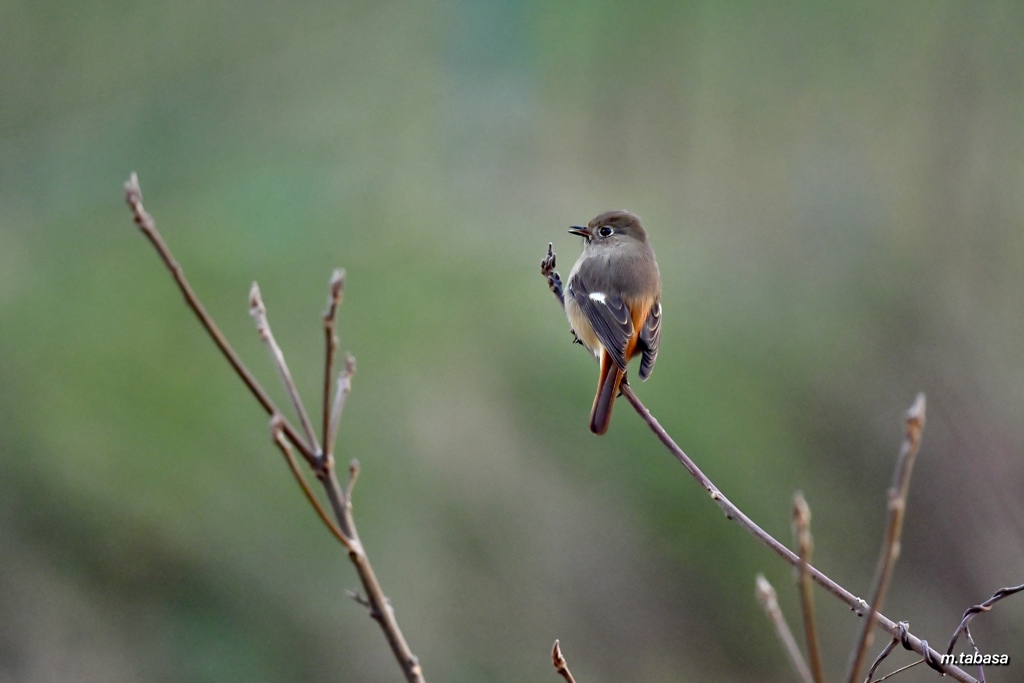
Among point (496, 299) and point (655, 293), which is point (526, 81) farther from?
point (655, 293)

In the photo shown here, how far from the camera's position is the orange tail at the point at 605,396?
2697mm

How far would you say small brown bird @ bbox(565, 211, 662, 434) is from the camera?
3.01m

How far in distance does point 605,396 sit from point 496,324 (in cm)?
267

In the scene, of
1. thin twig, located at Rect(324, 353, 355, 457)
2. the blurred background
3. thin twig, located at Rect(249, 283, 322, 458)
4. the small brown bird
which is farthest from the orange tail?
the blurred background

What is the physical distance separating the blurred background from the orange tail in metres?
1.93

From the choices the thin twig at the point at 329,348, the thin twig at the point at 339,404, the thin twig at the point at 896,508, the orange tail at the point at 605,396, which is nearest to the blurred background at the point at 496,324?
the orange tail at the point at 605,396

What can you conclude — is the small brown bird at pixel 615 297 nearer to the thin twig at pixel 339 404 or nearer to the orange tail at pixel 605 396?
the orange tail at pixel 605 396

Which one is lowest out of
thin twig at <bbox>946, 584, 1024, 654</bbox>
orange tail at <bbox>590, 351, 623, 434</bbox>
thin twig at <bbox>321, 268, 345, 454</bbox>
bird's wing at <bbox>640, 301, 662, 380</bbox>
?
thin twig at <bbox>946, 584, 1024, 654</bbox>

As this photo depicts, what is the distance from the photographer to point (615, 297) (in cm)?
320

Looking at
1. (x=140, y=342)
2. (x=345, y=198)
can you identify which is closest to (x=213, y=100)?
(x=345, y=198)

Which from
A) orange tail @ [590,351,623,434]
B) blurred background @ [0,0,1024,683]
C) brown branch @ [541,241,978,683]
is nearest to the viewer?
brown branch @ [541,241,978,683]

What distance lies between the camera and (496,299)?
552cm

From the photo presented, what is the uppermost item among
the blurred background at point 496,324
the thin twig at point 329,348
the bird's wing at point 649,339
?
the blurred background at point 496,324

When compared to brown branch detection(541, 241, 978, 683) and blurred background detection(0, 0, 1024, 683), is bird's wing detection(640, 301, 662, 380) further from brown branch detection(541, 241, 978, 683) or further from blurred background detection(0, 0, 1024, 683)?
blurred background detection(0, 0, 1024, 683)
